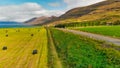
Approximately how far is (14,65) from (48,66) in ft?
13.6

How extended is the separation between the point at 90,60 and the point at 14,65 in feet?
28.6

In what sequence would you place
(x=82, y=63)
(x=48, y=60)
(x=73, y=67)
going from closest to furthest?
(x=73, y=67), (x=82, y=63), (x=48, y=60)

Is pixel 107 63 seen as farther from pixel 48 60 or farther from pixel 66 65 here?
pixel 48 60

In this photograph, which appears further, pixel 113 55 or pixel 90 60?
pixel 113 55

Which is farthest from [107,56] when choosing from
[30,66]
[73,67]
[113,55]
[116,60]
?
[30,66]

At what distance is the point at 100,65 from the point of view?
29.7 m

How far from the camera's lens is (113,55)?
36.1 metres

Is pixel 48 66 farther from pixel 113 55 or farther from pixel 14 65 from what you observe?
pixel 113 55

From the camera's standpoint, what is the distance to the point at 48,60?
3503 centimetres

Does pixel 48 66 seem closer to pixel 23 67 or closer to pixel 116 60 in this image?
pixel 23 67

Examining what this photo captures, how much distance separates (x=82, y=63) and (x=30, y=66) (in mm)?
5676

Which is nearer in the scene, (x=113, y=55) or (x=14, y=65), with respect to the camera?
(x=14, y=65)

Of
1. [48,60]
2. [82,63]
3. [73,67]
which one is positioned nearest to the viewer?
[73,67]

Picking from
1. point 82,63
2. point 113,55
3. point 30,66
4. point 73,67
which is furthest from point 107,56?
point 30,66
